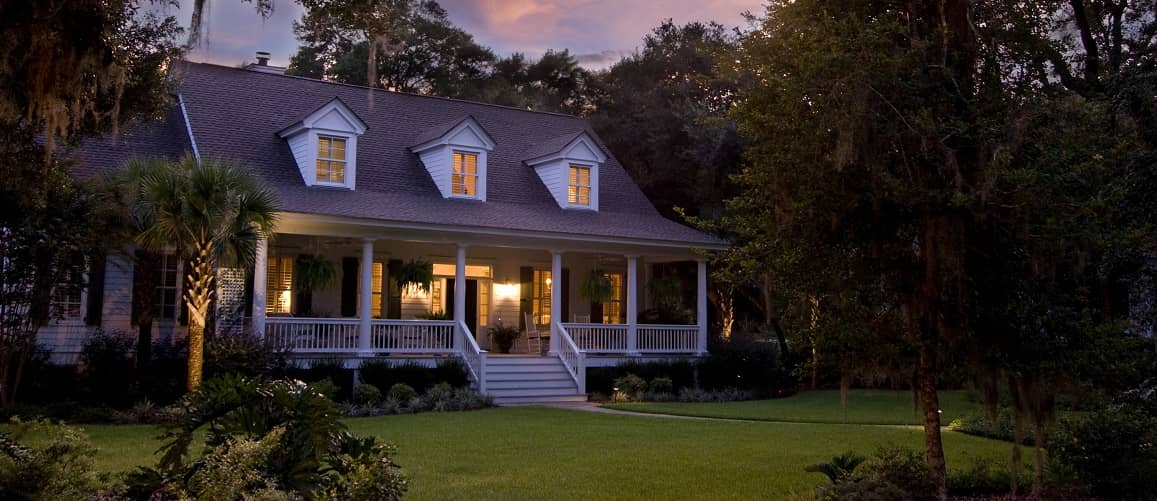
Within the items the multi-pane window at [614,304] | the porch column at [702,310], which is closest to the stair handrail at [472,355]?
the porch column at [702,310]

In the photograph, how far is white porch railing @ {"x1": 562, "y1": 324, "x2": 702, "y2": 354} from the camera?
69.7 feet

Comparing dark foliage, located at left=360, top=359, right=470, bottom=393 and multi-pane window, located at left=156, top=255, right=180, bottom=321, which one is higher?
multi-pane window, located at left=156, top=255, right=180, bottom=321

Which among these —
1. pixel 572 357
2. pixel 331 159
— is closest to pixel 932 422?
pixel 572 357

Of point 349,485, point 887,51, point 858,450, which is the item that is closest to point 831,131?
point 887,51

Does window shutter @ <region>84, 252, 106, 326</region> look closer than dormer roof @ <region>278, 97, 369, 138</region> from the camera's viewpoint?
Yes

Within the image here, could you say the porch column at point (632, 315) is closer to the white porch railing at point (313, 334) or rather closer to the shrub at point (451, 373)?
the shrub at point (451, 373)

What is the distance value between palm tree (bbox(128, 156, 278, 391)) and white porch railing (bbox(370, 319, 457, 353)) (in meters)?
4.04

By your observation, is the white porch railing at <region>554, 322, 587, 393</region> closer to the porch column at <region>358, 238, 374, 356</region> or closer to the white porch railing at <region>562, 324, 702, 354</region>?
the white porch railing at <region>562, 324, 702, 354</region>

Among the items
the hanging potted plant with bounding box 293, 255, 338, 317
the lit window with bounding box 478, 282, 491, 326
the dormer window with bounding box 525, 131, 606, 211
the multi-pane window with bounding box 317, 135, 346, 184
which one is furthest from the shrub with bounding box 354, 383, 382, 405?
the dormer window with bounding box 525, 131, 606, 211

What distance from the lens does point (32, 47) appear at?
6992mm

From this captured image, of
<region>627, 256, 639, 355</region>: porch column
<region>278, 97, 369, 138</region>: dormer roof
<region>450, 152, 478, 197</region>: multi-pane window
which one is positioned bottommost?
<region>627, 256, 639, 355</region>: porch column

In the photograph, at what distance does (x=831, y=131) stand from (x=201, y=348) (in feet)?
34.9

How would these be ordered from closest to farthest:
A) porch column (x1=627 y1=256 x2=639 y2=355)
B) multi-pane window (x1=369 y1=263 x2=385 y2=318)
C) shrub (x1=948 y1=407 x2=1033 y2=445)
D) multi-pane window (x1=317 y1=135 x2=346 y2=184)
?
shrub (x1=948 y1=407 x2=1033 y2=445) → multi-pane window (x1=317 y1=135 x2=346 y2=184) → multi-pane window (x1=369 y1=263 x2=385 y2=318) → porch column (x1=627 y1=256 x2=639 y2=355)

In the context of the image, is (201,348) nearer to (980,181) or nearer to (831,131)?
(831,131)
